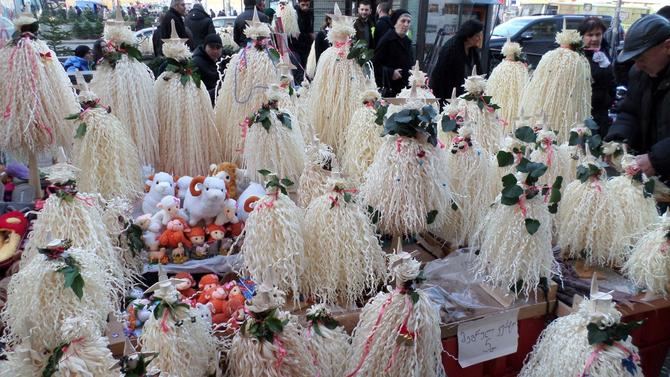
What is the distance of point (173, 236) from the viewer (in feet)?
5.44

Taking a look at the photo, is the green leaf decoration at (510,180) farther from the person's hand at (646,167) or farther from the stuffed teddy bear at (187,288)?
the stuffed teddy bear at (187,288)

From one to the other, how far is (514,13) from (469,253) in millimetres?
13421

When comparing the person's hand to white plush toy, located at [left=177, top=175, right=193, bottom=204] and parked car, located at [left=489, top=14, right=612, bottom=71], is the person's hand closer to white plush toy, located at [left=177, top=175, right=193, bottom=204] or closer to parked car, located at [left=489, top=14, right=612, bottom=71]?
white plush toy, located at [left=177, top=175, right=193, bottom=204]

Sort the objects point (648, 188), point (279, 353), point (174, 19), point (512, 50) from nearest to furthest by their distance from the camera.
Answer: point (279, 353)
point (648, 188)
point (512, 50)
point (174, 19)

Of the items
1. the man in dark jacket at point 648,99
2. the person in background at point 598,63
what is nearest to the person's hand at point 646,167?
the man in dark jacket at point 648,99

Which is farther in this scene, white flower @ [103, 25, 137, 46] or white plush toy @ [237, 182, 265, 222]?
white flower @ [103, 25, 137, 46]

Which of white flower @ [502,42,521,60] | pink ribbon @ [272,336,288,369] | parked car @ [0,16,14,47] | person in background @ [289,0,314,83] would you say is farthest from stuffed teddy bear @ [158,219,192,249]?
person in background @ [289,0,314,83]

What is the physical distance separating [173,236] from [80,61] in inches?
140

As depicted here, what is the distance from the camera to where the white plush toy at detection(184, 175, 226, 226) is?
1673 mm

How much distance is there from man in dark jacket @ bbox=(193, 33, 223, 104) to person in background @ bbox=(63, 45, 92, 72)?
1.68 metres

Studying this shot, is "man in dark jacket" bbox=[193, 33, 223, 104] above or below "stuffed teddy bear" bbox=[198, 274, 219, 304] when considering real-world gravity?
above

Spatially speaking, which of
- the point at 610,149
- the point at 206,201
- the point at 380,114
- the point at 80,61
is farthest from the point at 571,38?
the point at 80,61

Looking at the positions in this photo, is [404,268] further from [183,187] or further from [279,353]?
[183,187]

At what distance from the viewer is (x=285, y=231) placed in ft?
4.51
